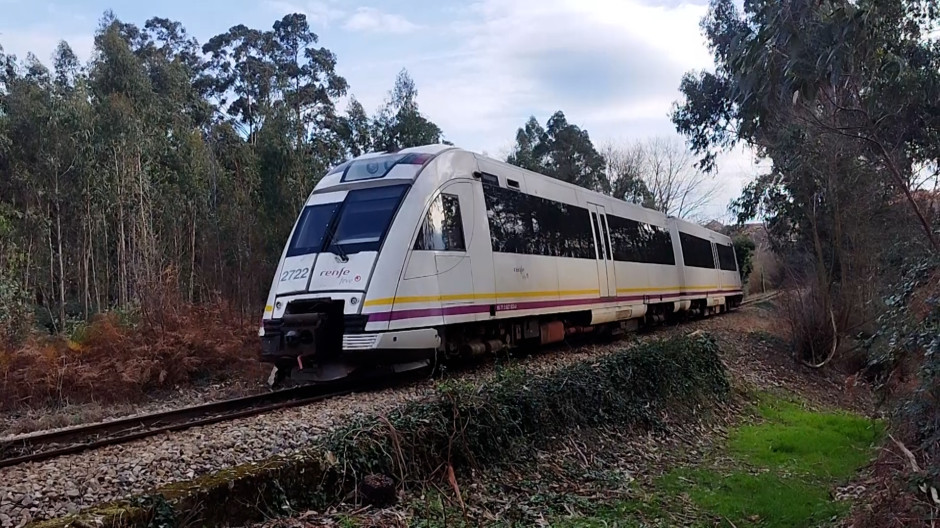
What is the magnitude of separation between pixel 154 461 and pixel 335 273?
12.8 ft

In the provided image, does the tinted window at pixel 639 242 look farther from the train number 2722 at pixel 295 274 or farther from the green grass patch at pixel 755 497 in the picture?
the green grass patch at pixel 755 497

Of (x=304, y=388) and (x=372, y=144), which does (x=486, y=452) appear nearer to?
(x=304, y=388)

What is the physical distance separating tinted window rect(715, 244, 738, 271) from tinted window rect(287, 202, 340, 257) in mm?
17720

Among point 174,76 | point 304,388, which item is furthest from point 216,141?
point 304,388

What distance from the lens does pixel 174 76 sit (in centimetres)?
2753

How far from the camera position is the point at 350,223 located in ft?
29.8

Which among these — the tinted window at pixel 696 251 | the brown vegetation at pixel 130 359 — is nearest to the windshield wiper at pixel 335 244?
the brown vegetation at pixel 130 359

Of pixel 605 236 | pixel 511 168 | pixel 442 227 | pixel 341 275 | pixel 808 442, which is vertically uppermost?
pixel 511 168

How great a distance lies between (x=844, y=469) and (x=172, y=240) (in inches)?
720

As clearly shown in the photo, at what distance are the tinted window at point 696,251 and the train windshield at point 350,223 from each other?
1217cm

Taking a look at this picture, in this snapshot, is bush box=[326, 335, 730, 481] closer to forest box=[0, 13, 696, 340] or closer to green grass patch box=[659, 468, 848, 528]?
green grass patch box=[659, 468, 848, 528]

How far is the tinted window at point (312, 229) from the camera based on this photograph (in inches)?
359

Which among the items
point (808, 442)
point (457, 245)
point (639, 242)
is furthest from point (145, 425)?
point (639, 242)

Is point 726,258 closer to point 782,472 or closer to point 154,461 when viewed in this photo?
point 782,472
